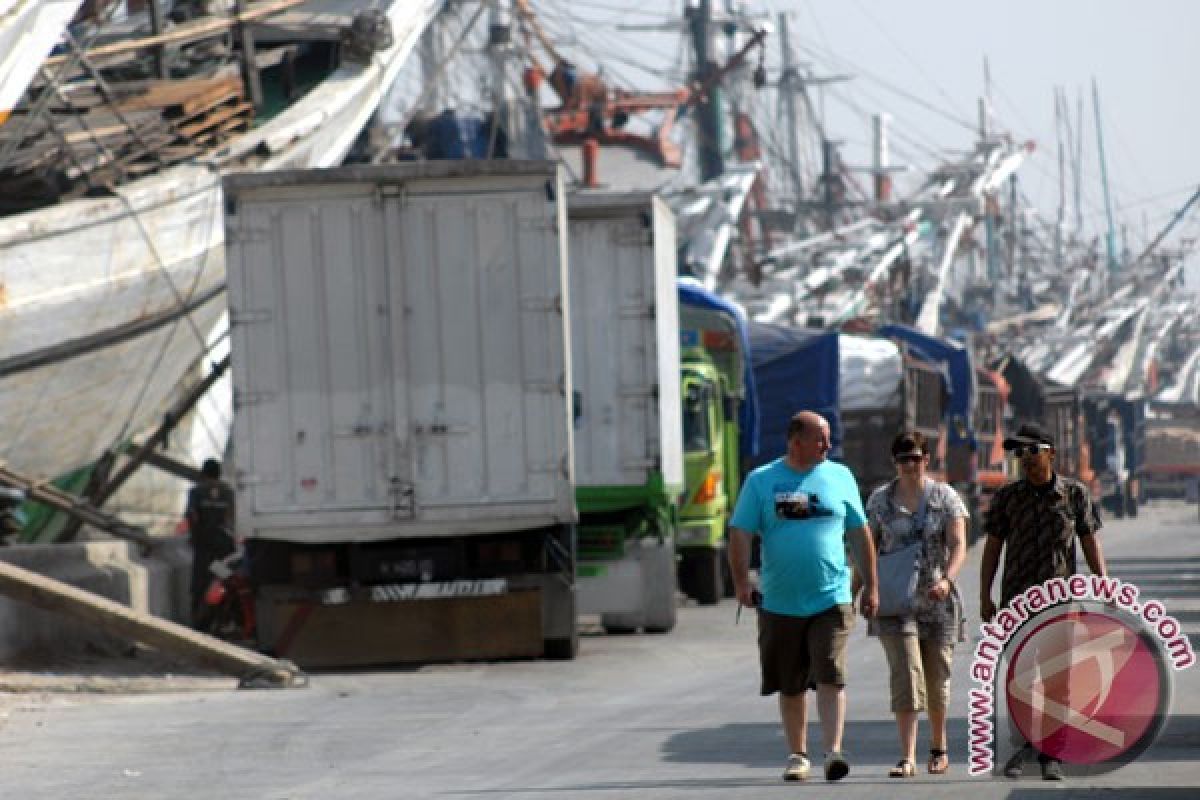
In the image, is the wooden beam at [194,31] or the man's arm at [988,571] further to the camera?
the wooden beam at [194,31]

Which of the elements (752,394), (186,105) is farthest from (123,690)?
(186,105)

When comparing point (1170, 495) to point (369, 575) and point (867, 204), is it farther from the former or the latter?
point (369, 575)

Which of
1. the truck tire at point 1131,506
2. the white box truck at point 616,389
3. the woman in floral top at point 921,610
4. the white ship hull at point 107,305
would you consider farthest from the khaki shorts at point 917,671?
the truck tire at point 1131,506

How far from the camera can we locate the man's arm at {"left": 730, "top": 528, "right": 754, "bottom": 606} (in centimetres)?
1097

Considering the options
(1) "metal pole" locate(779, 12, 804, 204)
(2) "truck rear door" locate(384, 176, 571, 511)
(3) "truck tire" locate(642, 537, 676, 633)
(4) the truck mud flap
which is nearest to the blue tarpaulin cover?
(3) "truck tire" locate(642, 537, 676, 633)

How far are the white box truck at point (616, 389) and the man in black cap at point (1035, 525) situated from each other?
973 centimetres

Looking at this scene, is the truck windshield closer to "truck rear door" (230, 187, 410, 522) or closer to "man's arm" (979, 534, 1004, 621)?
"truck rear door" (230, 187, 410, 522)

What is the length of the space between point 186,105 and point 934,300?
69.5 meters

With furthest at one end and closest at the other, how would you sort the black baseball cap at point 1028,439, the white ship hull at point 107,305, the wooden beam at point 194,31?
the wooden beam at point 194,31 → the white ship hull at point 107,305 → the black baseball cap at point 1028,439

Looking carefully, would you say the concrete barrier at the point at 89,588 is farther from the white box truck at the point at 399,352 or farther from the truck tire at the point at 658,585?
the truck tire at the point at 658,585

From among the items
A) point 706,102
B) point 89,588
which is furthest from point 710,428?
point 706,102

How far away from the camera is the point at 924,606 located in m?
11.3

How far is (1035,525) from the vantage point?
37.6 ft

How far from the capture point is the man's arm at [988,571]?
37.0 feet
